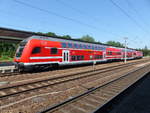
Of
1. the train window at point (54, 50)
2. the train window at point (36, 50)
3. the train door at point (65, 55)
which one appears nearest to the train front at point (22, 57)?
the train window at point (36, 50)

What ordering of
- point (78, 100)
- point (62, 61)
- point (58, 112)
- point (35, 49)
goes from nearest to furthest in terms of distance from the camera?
point (58, 112) → point (78, 100) → point (35, 49) → point (62, 61)

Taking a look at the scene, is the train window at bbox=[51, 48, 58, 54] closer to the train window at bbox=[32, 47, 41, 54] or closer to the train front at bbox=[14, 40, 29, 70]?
the train window at bbox=[32, 47, 41, 54]

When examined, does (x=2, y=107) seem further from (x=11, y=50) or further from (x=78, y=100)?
(x=11, y=50)

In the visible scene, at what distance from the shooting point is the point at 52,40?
14430 millimetres

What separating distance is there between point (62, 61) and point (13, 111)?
10.6 metres

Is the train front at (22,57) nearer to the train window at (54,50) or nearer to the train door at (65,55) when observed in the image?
the train window at (54,50)

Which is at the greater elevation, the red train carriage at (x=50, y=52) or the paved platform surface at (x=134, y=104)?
the red train carriage at (x=50, y=52)

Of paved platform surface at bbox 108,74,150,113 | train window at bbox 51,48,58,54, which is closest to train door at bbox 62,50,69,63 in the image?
train window at bbox 51,48,58,54

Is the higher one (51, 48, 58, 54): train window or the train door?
(51, 48, 58, 54): train window

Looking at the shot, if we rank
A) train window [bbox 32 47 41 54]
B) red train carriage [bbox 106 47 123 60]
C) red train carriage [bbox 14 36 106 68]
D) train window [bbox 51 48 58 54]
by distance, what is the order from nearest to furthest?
1. red train carriage [bbox 14 36 106 68]
2. train window [bbox 32 47 41 54]
3. train window [bbox 51 48 58 54]
4. red train carriage [bbox 106 47 123 60]

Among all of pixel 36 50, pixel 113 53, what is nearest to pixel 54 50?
pixel 36 50

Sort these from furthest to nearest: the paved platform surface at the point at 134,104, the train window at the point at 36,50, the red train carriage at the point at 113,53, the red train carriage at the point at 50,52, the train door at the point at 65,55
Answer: the red train carriage at the point at 113,53, the train door at the point at 65,55, the train window at the point at 36,50, the red train carriage at the point at 50,52, the paved platform surface at the point at 134,104

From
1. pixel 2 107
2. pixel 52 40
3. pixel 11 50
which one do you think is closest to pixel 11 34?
pixel 52 40

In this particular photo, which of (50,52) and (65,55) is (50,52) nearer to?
(50,52)
